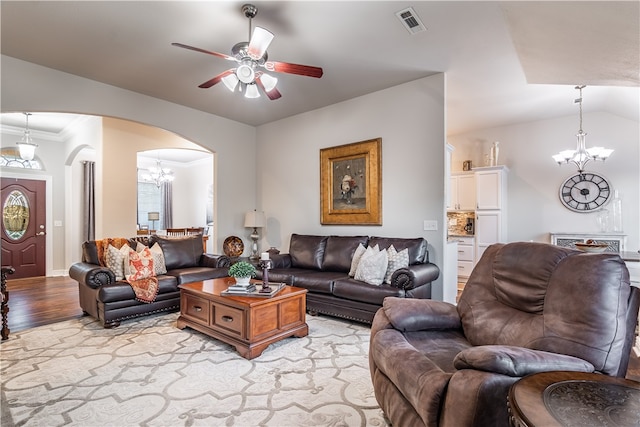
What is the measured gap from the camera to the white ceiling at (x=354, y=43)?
2508 millimetres

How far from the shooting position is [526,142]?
18.9 feet

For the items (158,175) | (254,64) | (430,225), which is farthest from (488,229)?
(158,175)

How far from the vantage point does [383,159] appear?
4.41 m

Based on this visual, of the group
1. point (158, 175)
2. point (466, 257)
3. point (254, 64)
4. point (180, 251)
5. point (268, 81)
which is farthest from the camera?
point (158, 175)

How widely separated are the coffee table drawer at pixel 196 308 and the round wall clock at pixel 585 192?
598 centimetres

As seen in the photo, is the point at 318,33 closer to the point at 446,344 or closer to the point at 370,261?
the point at 370,261

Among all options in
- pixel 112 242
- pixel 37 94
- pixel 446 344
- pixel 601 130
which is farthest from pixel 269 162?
pixel 601 130

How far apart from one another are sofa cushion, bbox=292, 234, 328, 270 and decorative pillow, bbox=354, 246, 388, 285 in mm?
987

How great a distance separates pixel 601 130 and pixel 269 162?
18.7 ft

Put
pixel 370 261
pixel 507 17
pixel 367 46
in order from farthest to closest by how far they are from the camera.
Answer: pixel 370 261 < pixel 367 46 < pixel 507 17

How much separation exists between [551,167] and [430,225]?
326 centimetres

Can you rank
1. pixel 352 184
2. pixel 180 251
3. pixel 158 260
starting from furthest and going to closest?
pixel 352 184 → pixel 180 251 → pixel 158 260

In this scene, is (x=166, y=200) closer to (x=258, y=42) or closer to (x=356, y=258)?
(x=356, y=258)

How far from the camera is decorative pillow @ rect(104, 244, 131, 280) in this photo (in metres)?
3.73
